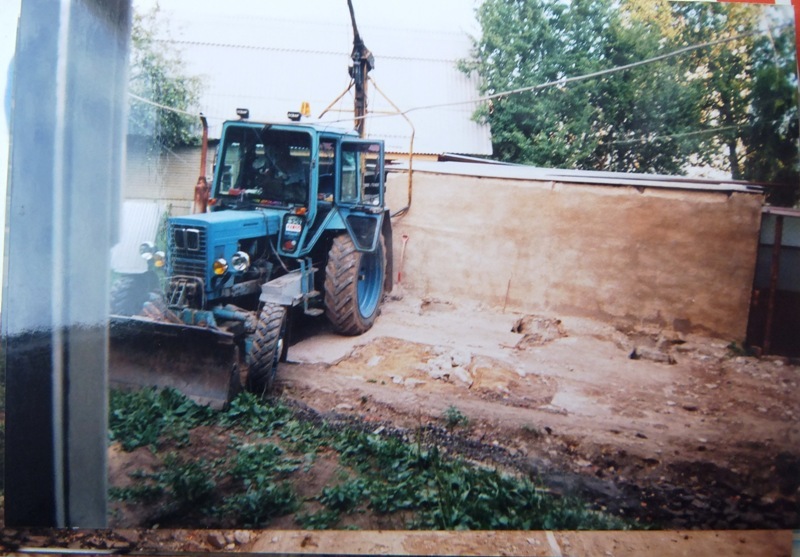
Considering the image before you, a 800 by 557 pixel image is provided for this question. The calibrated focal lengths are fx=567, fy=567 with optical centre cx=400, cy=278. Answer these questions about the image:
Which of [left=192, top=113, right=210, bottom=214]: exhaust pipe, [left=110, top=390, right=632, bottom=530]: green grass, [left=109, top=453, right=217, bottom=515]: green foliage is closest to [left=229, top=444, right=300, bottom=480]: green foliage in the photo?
[left=110, top=390, right=632, bottom=530]: green grass

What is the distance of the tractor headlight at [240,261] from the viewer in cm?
291

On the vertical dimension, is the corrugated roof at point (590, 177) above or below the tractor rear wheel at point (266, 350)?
above

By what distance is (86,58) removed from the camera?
254 cm

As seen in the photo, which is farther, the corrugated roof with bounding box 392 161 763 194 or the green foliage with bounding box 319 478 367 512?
the corrugated roof with bounding box 392 161 763 194

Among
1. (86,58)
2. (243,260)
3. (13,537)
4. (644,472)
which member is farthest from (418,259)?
(13,537)

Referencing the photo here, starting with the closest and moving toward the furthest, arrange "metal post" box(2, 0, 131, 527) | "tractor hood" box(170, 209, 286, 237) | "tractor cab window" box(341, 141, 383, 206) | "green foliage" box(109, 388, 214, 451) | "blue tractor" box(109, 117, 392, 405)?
"metal post" box(2, 0, 131, 527)
"green foliage" box(109, 388, 214, 451)
"blue tractor" box(109, 117, 392, 405)
"tractor hood" box(170, 209, 286, 237)
"tractor cab window" box(341, 141, 383, 206)

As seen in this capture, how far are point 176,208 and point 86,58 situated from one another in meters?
0.76

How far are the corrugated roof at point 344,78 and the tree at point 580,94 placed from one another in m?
0.13

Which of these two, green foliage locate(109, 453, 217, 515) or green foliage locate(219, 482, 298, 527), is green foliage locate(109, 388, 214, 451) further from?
green foliage locate(219, 482, 298, 527)

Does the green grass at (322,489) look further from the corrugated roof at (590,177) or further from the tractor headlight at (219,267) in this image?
the corrugated roof at (590,177)

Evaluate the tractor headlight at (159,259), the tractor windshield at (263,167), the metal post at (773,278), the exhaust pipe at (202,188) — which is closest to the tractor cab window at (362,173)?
the tractor windshield at (263,167)

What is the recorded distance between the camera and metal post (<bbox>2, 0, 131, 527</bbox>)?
8.20 ft

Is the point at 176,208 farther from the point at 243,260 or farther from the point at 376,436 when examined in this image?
the point at 376,436

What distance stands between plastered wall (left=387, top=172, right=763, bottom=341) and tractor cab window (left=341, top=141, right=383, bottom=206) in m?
0.25
